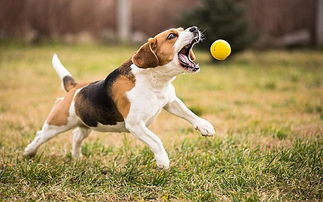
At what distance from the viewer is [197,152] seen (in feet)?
14.3

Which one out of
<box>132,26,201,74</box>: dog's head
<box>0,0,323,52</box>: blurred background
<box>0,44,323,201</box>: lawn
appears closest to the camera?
<box>0,44,323,201</box>: lawn

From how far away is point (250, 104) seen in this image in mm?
7094

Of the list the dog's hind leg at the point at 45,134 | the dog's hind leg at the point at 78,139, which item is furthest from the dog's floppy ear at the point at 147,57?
the dog's hind leg at the point at 78,139

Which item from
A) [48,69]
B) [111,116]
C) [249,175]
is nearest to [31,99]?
[48,69]

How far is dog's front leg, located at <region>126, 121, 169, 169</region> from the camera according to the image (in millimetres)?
3645

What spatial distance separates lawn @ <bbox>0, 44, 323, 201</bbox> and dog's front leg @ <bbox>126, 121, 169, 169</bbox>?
4.2 inches

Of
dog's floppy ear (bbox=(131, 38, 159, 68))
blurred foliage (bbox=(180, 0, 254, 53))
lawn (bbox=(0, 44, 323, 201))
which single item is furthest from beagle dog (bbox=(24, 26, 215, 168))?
blurred foliage (bbox=(180, 0, 254, 53))

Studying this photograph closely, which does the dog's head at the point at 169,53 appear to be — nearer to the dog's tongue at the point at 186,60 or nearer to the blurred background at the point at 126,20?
the dog's tongue at the point at 186,60

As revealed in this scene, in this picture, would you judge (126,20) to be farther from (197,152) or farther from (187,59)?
(187,59)

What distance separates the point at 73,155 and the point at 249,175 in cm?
177

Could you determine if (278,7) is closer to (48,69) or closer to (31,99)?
(48,69)

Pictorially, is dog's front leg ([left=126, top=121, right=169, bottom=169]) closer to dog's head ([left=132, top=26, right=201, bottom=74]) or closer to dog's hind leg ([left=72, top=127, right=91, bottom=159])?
dog's head ([left=132, top=26, right=201, bottom=74])

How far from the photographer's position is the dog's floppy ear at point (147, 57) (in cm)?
362

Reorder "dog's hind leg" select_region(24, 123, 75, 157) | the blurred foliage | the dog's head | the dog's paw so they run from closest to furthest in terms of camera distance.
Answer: the dog's head < the dog's paw < "dog's hind leg" select_region(24, 123, 75, 157) < the blurred foliage
